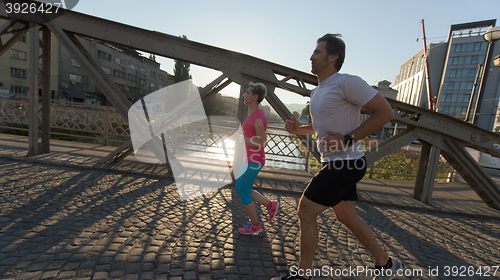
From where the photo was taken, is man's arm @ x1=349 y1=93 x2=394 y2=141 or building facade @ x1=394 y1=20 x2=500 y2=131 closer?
man's arm @ x1=349 y1=93 x2=394 y2=141

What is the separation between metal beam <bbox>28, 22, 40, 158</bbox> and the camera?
5.44 metres

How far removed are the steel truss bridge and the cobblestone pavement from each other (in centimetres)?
115

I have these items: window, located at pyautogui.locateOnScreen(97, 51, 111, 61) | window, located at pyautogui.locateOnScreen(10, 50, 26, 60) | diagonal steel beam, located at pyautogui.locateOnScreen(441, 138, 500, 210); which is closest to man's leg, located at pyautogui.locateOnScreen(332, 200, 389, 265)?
diagonal steel beam, located at pyautogui.locateOnScreen(441, 138, 500, 210)

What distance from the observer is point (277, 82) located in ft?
17.1

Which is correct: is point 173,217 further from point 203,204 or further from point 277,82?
point 277,82

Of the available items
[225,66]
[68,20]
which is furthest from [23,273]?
[68,20]

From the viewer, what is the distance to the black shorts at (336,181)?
1.95m

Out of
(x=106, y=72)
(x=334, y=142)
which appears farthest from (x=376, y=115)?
(x=106, y=72)

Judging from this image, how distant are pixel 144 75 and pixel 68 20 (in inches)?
2556

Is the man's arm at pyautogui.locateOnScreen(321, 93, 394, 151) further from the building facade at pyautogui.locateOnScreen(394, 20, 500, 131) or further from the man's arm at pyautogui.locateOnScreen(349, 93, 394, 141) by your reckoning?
the building facade at pyautogui.locateOnScreen(394, 20, 500, 131)

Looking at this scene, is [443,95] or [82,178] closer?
[82,178]

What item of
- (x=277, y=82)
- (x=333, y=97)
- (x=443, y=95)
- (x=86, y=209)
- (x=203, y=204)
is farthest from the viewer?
(x=443, y=95)

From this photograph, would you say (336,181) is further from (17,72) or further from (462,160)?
(17,72)

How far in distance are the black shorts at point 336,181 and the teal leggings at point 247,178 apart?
1.07 meters
